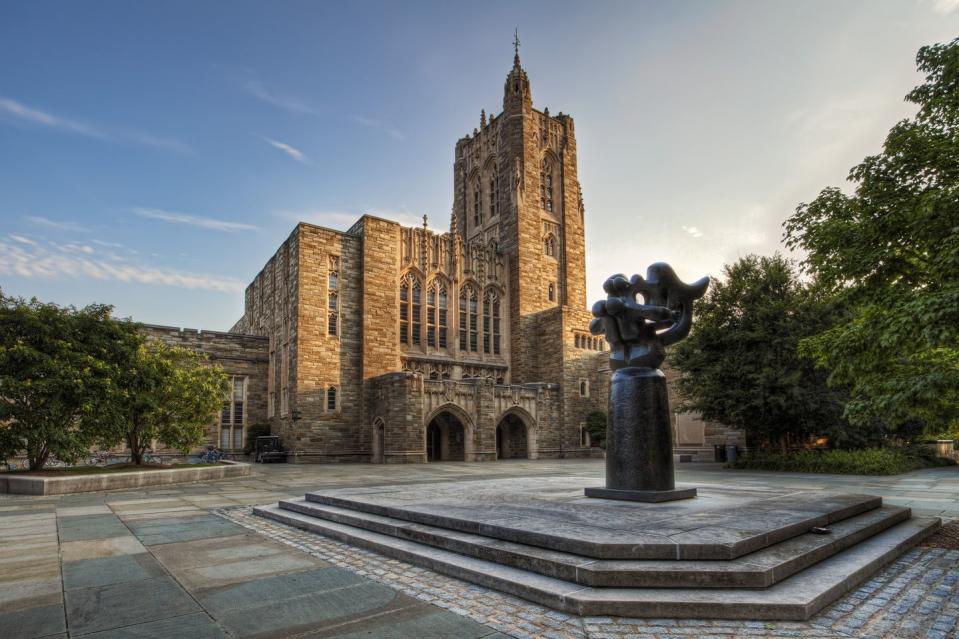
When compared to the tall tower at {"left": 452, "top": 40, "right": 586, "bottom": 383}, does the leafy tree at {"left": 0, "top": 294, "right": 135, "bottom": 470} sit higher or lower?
lower

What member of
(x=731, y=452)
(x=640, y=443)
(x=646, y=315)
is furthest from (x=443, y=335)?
(x=640, y=443)

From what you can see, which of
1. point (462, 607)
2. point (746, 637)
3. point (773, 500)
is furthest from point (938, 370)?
point (462, 607)

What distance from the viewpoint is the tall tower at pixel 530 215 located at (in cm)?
3753

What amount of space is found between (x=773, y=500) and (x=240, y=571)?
720 cm

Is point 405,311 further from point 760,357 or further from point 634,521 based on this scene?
point 634,521

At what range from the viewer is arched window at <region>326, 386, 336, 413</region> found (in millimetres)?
30109

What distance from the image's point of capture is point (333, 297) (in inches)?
1236

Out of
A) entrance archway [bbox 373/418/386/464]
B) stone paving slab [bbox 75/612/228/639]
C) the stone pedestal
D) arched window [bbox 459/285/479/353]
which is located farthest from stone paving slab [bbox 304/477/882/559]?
arched window [bbox 459/285/479/353]

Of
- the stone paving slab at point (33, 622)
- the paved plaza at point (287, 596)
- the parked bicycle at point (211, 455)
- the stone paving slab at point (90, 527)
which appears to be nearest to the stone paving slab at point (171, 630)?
the paved plaza at point (287, 596)

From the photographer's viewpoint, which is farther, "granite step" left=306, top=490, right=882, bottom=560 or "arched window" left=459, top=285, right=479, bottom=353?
"arched window" left=459, top=285, right=479, bottom=353

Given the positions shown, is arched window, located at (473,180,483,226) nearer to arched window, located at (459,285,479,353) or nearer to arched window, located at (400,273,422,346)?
arched window, located at (459,285,479,353)

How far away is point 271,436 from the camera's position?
30203mm

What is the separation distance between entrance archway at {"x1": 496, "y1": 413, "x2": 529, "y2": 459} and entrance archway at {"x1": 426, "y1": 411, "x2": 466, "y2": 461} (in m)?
2.44

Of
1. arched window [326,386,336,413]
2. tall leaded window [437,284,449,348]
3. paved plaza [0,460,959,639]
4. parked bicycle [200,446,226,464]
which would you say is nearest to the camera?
paved plaza [0,460,959,639]
